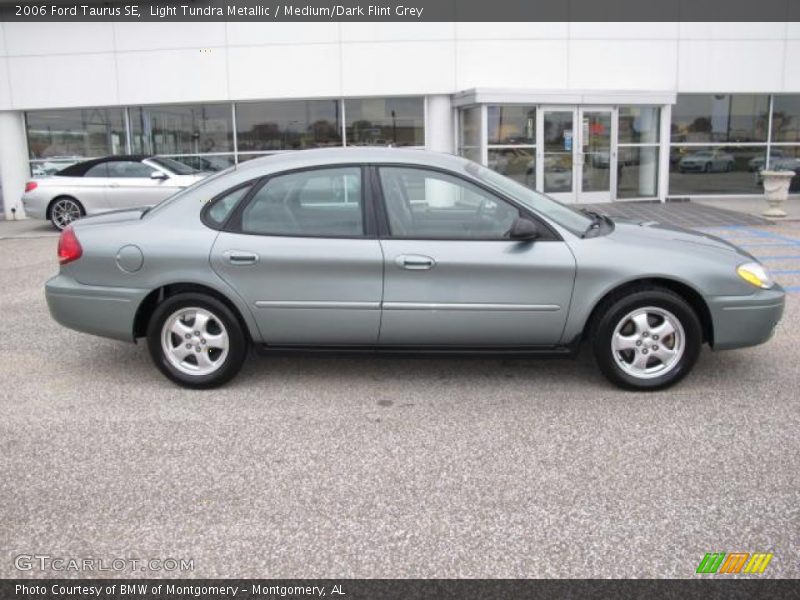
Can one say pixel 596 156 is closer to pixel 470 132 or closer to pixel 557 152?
pixel 557 152

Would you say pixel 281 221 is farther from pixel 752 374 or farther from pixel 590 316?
pixel 752 374

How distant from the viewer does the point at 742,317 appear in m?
4.84

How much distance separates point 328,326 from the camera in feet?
16.2

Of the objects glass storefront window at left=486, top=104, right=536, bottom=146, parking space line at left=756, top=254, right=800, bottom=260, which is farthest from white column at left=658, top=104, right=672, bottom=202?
parking space line at left=756, top=254, right=800, bottom=260

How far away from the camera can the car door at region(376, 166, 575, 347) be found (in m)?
4.81

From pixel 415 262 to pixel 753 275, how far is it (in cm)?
219

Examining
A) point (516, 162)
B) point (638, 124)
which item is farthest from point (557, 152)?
point (638, 124)

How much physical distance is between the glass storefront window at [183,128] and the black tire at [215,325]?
13.4 metres

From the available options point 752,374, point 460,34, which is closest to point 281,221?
point 752,374

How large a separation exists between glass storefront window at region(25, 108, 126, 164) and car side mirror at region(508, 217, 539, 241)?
15.4 m

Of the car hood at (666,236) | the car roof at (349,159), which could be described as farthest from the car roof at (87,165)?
the car hood at (666,236)

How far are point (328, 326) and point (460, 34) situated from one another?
44.7 feet

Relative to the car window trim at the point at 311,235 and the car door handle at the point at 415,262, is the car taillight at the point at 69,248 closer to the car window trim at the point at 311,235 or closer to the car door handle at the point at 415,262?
the car window trim at the point at 311,235

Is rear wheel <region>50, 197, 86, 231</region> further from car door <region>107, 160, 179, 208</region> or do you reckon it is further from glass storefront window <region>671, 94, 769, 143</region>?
glass storefront window <region>671, 94, 769, 143</region>
